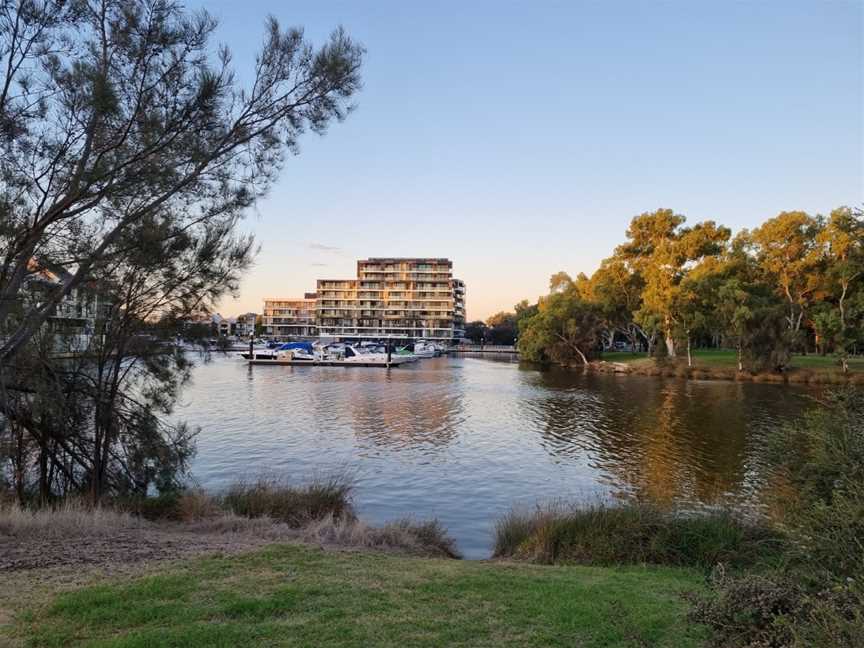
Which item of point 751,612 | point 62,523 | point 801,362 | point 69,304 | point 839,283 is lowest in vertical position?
point 62,523

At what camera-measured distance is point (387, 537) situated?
1045 cm

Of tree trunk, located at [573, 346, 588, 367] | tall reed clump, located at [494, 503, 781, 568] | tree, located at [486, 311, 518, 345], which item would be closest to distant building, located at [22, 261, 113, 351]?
tall reed clump, located at [494, 503, 781, 568]

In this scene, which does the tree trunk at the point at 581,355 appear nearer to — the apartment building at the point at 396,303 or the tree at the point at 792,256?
the tree at the point at 792,256

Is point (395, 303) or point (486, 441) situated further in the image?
point (395, 303)

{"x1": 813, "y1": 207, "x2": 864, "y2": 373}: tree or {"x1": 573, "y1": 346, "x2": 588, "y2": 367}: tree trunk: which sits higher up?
{"x1": 813, "y1": 207, "x2": 864, "y2": 373}: tree

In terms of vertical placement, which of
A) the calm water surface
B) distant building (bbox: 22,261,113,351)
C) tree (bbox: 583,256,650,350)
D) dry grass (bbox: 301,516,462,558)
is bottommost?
the calm water surface

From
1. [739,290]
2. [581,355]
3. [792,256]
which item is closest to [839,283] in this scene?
[792,256]

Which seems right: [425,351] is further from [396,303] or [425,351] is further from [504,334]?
[396,303]

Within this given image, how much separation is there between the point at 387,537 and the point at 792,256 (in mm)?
58233

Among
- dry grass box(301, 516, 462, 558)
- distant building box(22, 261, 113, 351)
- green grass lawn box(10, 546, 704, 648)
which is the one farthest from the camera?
dry grass box(301, 516, 462, 558)

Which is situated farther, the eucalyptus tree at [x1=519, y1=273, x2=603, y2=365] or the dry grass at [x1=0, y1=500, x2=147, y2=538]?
the eucalyptus tree at [x1=519, y1=273, x2=603, y2=365]

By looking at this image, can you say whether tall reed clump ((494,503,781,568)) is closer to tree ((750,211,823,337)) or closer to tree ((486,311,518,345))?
tree ((750,211,823,337))

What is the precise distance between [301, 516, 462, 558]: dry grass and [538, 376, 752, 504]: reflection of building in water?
6132 millimetres

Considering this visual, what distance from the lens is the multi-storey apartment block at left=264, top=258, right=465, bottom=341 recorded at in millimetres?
145750
